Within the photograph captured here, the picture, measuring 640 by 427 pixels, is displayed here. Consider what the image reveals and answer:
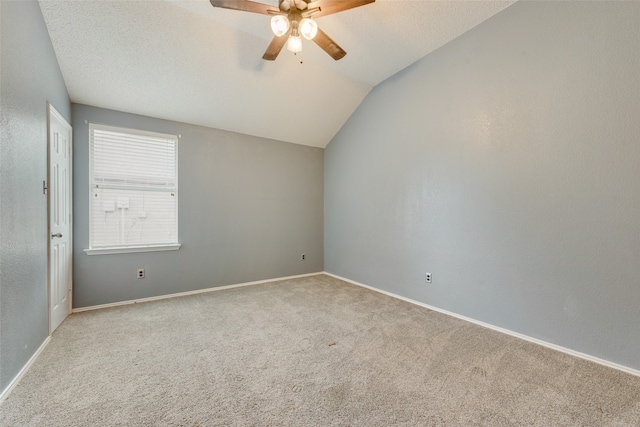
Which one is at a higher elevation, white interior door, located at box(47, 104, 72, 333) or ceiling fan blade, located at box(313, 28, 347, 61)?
ceiling fan blade, located at box(313, 28, 347, 61)

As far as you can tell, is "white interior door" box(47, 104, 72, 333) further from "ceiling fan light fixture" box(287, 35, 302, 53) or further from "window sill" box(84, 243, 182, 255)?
"ceiling fan light fixture" box(287, 35, 302, 53)

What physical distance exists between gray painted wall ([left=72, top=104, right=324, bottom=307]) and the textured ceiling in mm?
375

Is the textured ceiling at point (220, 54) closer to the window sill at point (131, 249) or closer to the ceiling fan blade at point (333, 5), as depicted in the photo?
the ceiling fan blade at point (333, 5)

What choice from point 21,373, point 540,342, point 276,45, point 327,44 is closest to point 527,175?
point 540,342

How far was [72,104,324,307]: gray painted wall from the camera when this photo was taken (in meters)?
3.18

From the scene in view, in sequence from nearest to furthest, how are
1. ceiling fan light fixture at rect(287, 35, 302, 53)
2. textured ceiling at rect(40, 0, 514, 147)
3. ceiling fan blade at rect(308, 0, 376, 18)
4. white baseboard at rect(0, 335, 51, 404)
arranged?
white baseboard at rect(0, 335, 51, 404) → ceiling fan blade at rect(308, 0, 376, 18) → ceiling fan light fixture at rect(287, 35, 302, 53) → textured ceiling at rect(40, 0, 514, 147)

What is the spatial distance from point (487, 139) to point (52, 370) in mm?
4189

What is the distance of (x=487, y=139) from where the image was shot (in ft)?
8.91

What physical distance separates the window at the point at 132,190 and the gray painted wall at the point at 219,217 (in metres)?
0.09

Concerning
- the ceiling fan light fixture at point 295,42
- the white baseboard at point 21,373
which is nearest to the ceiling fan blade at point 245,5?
the ceiling fan light fixture at point 295,42

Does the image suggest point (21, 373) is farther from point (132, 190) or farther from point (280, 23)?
point (280, 23)

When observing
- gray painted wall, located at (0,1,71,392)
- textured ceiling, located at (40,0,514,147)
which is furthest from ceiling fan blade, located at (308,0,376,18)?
gray painted wall, located at (0,1,71,392)

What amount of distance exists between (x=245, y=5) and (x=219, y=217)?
2.78 metres

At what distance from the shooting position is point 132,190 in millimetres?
3447
